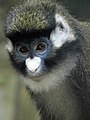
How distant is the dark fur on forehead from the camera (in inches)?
116

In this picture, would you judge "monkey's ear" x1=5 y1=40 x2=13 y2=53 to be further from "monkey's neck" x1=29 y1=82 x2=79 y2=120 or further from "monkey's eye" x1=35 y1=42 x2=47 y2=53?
"monkey's neck" x1=29 y1=82 x2=79 y2=120

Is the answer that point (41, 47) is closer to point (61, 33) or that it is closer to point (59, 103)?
point (61, 33)

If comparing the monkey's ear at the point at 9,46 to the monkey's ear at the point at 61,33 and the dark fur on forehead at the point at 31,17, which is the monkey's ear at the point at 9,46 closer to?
the dark fur on forehead at the point at 31,17

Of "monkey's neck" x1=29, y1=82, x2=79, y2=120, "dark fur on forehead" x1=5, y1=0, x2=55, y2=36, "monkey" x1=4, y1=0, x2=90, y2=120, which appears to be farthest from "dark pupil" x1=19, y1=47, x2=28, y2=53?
"monkey's neck" x1=29, y1=82, x2=79, y2=120

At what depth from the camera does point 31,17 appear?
2.94m

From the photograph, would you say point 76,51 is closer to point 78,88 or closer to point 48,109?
point 78,88

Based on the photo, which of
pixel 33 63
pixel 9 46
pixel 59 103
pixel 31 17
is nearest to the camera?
pixel 33 63

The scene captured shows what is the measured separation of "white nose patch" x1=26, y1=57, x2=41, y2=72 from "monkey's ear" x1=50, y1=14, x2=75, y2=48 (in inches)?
6.9

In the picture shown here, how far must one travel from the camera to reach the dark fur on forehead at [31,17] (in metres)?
2.94

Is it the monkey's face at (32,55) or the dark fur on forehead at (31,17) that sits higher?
the dark fur on forehead at (31,17)

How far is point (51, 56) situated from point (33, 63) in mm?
197

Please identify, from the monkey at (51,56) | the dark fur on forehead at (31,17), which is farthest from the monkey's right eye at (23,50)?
the dark fur on forehead at (31,17)

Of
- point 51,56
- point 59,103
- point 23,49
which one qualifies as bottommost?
point 59,103

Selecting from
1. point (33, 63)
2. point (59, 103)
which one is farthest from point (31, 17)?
point (59, 103)
